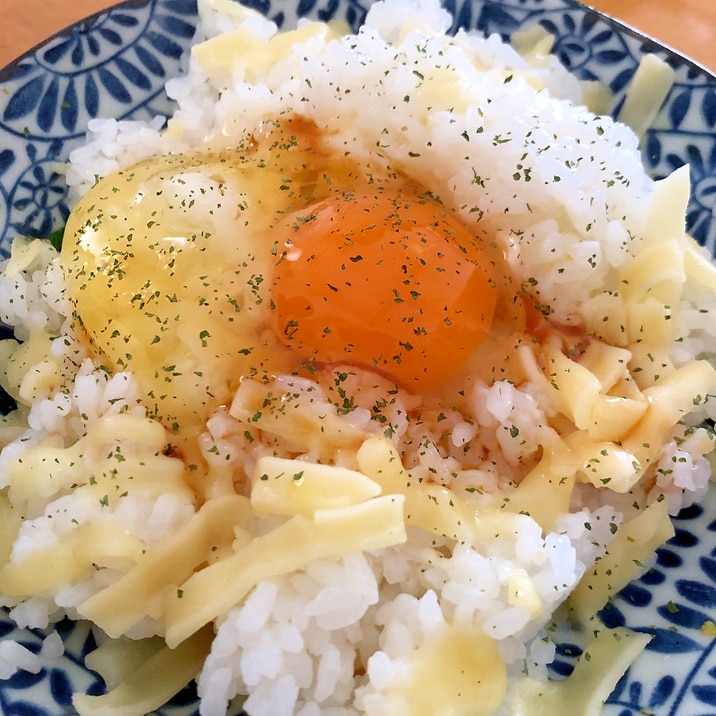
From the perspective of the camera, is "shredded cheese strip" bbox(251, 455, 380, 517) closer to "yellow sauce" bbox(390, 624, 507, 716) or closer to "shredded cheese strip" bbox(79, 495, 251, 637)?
"shredded cheese strip" bbox(79, 495, 251, 637)

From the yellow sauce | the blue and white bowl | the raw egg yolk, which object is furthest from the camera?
the raw egg yolk

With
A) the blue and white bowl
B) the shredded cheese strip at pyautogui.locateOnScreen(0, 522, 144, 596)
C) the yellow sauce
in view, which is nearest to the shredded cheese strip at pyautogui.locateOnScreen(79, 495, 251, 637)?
the shredded cheese strip at pyautogui.locateOnScreen(0, 522, 144, 596)

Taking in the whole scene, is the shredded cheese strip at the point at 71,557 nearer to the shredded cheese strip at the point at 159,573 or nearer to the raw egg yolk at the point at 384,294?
the shredded cheese strip at the point at 159,573

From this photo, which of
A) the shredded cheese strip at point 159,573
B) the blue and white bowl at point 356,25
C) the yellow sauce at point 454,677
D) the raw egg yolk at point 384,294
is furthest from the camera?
the raw egg yolk at point 384,294

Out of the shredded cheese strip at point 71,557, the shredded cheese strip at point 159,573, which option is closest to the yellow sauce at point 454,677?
the shredded cheese strip at point 159,573

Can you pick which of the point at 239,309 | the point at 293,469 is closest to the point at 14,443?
the point at 239,309

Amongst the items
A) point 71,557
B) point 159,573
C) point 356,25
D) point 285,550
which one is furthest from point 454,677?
point 356,25
